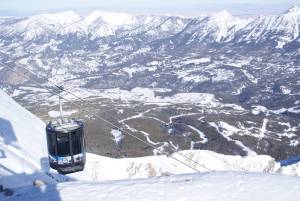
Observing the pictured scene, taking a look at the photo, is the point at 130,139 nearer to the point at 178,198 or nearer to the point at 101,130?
the point at 101,130

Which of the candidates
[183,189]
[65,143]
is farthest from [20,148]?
[183,189]

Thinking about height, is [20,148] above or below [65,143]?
Result: below

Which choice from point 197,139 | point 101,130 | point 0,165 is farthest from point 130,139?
point 0,165

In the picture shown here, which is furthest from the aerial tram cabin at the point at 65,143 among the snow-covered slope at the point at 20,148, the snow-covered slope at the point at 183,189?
the snow-covered slope at the point at 183,189

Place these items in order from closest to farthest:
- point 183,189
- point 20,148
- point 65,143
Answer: point 183,189 < point 65,143 < point 20,148

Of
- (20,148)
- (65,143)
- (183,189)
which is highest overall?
(183,189)

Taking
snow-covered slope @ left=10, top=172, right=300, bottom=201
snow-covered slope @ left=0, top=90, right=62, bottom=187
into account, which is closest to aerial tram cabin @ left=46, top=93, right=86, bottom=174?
snow-covered slope @ left=0, top=90, right=62, bottom=187

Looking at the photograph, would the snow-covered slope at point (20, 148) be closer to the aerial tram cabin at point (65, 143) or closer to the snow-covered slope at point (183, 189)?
the aerial tram cabin at point (65, 143)

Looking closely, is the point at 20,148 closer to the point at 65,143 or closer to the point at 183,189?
the point at 65,143

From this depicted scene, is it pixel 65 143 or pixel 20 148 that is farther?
pixel 20 148
